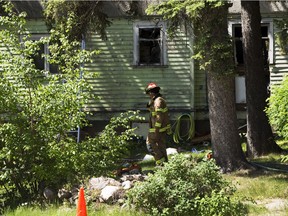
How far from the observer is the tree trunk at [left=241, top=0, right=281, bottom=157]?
41.3 ft

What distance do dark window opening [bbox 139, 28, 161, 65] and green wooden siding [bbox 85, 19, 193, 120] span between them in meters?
0.29

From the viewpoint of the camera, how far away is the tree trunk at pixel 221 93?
1059cm

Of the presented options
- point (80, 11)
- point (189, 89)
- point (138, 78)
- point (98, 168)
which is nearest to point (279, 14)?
point (189, 89)

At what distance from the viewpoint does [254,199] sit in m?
9.06

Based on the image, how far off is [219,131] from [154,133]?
1.23 m

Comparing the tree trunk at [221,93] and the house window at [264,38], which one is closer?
the tree trunk at [221,93]

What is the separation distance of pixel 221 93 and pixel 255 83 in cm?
223

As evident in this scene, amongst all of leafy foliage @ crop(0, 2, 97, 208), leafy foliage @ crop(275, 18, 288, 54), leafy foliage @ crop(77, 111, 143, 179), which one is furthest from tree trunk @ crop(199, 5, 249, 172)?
leafy foliage @ crop(0, 2, 97, 208)

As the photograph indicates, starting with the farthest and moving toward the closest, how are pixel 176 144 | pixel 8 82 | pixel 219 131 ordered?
pixel 176 144
pixel 219 131
pixel 8 82

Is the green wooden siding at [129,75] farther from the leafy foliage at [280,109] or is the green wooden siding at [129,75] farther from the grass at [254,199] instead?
the leafy foliage at [280,109]

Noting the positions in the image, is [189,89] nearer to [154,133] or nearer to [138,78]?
[138,78]

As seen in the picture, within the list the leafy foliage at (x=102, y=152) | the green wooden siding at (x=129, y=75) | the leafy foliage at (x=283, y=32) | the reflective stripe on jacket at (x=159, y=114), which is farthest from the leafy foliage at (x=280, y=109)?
the green wooden siding at (x=129, y=75)

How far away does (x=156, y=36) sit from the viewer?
1825 cm

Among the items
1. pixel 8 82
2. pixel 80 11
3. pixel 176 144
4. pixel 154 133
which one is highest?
pixel 80 11
